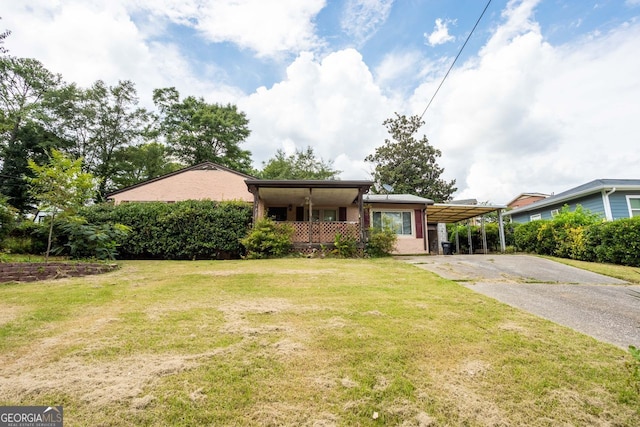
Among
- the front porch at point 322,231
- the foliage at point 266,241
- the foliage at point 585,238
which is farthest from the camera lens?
the front porch at point 322,231

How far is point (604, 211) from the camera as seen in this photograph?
521 inches

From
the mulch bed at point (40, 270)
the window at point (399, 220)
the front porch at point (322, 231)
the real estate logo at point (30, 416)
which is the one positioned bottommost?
the real estate logo at point (30, 416)

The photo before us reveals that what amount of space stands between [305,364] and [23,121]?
1298 inches

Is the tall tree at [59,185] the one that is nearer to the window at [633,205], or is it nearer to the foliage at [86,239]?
the foliage at [86,239]

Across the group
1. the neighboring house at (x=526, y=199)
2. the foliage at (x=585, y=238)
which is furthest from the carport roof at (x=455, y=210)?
the neighboring house at (x=526, y=199)

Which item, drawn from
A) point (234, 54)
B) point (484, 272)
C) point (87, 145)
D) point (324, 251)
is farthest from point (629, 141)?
point (87, 145)

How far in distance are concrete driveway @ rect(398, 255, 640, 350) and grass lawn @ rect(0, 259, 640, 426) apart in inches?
23.6

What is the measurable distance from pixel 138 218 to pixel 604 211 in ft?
68.1

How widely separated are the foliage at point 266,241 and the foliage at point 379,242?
11.1 ft

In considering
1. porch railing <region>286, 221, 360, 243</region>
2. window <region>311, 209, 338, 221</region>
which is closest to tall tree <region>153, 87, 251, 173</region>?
window <region>311, 209, 338, 221</region>

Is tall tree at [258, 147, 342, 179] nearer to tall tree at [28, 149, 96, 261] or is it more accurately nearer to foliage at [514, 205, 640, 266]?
foliage at [514, 205, 640, 266]

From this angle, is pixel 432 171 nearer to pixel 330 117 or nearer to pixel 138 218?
pixel 330 117

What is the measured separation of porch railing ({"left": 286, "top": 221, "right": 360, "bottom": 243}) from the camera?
38.9 ft

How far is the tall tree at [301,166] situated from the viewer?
30.8 m
